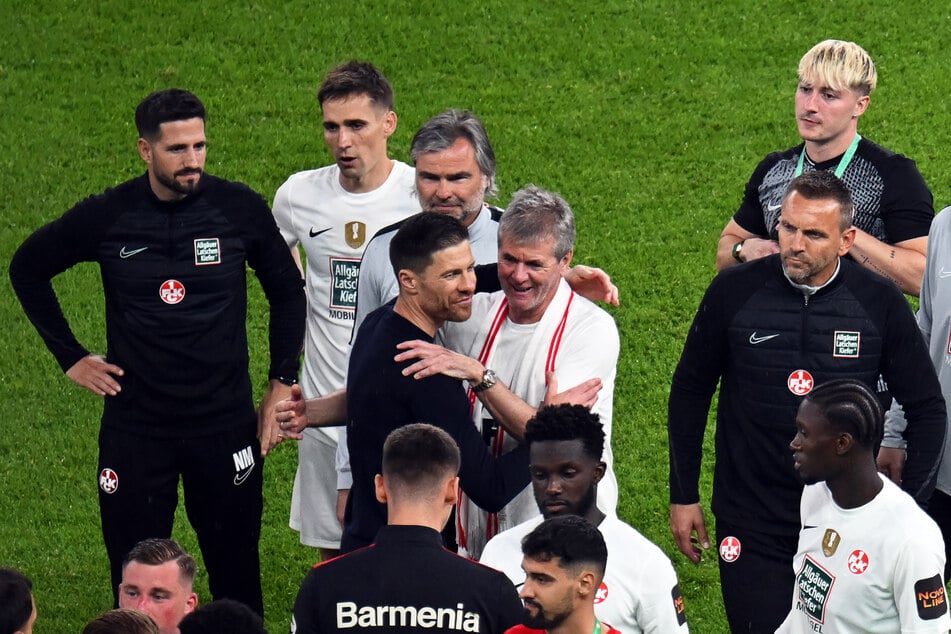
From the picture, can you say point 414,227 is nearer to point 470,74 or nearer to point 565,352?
point 565,352

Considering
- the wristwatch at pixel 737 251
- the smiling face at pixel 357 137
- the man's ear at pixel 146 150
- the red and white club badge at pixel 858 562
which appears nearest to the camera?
the red and white club badge at pixel 858 562

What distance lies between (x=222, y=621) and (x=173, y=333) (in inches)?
83.3

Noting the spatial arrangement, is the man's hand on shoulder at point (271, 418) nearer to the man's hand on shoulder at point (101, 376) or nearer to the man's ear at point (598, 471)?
the man's hand on shoulder at point (101, 376)

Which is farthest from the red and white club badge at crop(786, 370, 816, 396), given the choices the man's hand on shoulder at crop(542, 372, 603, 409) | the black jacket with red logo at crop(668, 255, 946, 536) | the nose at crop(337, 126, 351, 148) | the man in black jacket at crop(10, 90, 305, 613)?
the nose at crop(337, 126, 351, 148)

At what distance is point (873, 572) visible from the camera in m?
4.29

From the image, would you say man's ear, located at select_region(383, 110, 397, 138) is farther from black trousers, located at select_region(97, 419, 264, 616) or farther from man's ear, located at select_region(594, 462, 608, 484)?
man's ear, located at select_region(594, 462, 608, 484)

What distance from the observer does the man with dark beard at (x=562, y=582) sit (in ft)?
12.1

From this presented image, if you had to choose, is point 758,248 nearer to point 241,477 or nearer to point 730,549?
point 730,549

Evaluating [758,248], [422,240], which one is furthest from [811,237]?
[422,240]

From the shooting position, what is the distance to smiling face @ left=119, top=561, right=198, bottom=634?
16.5 ft

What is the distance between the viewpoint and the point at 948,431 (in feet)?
17.5

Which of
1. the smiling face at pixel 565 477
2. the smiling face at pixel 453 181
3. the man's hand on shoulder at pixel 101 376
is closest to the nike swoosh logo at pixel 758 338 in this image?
the smiling face at pixel 565 477

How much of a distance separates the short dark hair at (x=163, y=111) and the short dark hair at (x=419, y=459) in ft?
7.17

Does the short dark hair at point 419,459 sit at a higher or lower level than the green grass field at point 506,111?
lower
